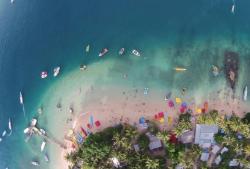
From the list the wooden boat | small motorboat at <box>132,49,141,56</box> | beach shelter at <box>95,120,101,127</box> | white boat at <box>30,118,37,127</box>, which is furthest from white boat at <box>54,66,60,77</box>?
the wooden boat

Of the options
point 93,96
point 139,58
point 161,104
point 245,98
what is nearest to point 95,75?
point 93,96

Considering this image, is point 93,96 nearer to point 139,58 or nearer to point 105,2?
point 139,58

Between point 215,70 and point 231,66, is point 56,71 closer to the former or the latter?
point 215,70

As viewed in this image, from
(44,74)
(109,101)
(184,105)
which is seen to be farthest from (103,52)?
(184,105)

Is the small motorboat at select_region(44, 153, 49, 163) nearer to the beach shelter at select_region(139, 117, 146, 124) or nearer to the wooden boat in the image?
the beach shelter at select_region(139, 117, 146, 124)

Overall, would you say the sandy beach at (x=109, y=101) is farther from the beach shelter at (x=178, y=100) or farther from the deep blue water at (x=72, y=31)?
the deep blue water at (x=72, y=31)

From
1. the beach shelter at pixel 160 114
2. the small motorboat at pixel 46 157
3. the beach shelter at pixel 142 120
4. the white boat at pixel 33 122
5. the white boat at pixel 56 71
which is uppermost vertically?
the white boat at pixel 56 71

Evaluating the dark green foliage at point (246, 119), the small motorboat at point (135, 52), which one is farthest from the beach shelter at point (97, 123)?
the dark green foliage at point (246, 119)
